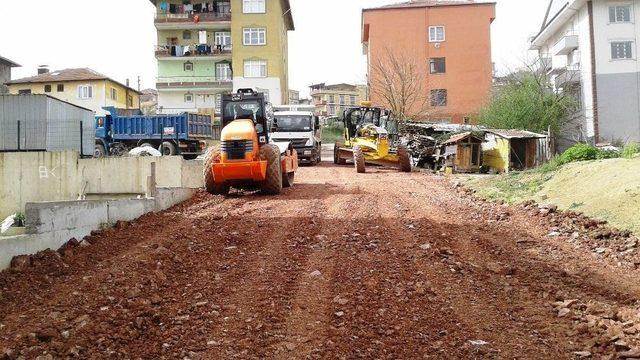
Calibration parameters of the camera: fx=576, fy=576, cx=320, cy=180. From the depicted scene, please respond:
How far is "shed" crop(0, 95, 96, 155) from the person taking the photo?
18.9m

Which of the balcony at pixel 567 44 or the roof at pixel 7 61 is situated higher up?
the roof at pixel 7 61

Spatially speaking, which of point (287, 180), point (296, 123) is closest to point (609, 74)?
point (296, 123)

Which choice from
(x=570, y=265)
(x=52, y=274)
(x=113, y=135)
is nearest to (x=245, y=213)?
(x=52, y=274)

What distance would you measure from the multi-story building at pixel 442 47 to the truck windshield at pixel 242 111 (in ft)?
104

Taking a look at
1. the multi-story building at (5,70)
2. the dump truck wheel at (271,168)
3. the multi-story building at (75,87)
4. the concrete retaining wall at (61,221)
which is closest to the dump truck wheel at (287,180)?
the dump truck wheel at (271,168)

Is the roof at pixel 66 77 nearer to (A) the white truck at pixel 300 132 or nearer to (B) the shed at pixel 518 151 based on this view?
(A) the white truck at pixel 300 132

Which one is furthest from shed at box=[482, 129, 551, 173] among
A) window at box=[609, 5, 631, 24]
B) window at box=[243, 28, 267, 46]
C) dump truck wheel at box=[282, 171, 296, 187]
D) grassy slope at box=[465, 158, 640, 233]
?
window at box=[243, 28, 267, 46]

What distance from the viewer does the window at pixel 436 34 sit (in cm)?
4703

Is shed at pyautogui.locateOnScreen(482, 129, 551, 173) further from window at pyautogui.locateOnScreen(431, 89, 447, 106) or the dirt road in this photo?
window at pyautogui.locateOnScreen(431, 89, 447, 106)

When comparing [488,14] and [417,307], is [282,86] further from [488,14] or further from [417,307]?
[417,307]

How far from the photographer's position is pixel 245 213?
36.6 ft

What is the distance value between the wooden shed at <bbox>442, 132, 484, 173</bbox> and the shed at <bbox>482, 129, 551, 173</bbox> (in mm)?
777

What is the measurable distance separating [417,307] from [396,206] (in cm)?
658

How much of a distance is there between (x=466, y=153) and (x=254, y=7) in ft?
98.6
